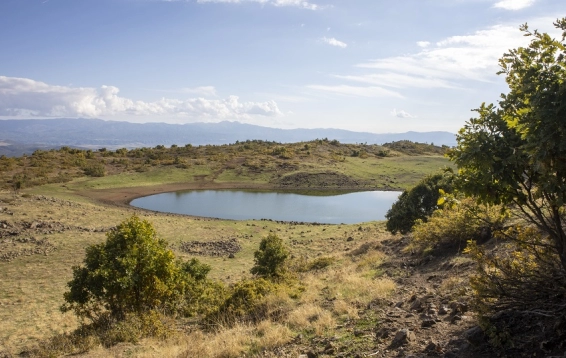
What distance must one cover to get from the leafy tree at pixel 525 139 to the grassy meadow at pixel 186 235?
4260 millimetres

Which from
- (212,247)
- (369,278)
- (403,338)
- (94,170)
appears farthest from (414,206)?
(94,170)

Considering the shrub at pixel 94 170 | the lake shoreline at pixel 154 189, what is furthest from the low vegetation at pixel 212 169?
the lake shoreline at pixel 154 189

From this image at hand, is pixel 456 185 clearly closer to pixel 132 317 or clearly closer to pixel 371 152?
pixel 132 317

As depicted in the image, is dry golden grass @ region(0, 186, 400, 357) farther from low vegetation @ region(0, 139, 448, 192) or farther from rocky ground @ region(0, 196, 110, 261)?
low vegetation @ region(0, 139, 448, 192)

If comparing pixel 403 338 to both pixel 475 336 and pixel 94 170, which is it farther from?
pixel 94 170

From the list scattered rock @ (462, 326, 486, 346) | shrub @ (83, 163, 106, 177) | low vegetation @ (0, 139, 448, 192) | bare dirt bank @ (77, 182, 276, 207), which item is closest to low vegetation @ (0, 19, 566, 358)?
scattered rock @ (462, 326, 486, 346)

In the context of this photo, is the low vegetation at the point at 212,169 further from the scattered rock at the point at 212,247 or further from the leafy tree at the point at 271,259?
the leafy tree at the point at 271,259

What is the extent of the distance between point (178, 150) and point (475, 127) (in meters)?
105

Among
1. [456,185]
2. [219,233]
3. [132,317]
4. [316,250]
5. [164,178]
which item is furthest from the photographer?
[164,178]

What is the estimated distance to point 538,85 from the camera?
15.2 ft

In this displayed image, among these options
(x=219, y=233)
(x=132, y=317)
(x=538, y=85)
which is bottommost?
(x=219, y=233)

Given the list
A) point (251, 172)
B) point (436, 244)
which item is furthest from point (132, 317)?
point (251, 172)

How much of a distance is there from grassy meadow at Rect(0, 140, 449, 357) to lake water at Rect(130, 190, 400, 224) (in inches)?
213

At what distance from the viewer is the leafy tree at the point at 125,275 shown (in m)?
12.2
